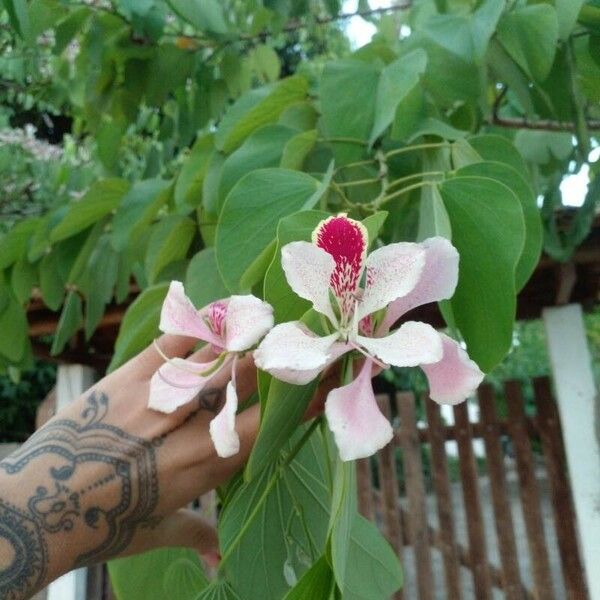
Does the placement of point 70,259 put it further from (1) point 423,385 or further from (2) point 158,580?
(1) point 423,385

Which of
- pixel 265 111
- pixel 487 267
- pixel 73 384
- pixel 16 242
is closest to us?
pixel 487 267

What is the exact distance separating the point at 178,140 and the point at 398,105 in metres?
0.72

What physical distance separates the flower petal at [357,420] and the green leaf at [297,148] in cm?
34

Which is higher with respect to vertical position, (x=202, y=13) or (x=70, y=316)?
(x=202, y=13)

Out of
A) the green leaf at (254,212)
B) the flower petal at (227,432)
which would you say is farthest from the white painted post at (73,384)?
the flower petal at (227,432)

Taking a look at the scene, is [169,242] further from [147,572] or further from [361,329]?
[361,329]

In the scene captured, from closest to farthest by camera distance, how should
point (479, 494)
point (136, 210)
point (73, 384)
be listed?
point (136, 210), point (73, 384), point (479, 494)

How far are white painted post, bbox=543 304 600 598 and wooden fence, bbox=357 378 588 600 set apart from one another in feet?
1.09

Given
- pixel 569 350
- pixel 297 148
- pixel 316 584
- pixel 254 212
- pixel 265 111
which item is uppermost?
pixel 569 350

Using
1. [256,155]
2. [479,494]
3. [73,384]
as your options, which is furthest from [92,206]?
[479,494]

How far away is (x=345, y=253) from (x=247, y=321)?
6 centimetres

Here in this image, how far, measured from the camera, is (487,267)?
0.45 m

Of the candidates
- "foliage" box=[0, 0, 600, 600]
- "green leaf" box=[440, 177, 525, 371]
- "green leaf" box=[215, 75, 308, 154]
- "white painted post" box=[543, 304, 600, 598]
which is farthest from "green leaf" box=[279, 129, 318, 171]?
"white painted post" box=[543, 304, 600, 598]

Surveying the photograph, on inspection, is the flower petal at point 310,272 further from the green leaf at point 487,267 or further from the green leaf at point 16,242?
the green leaf at point 16,242
